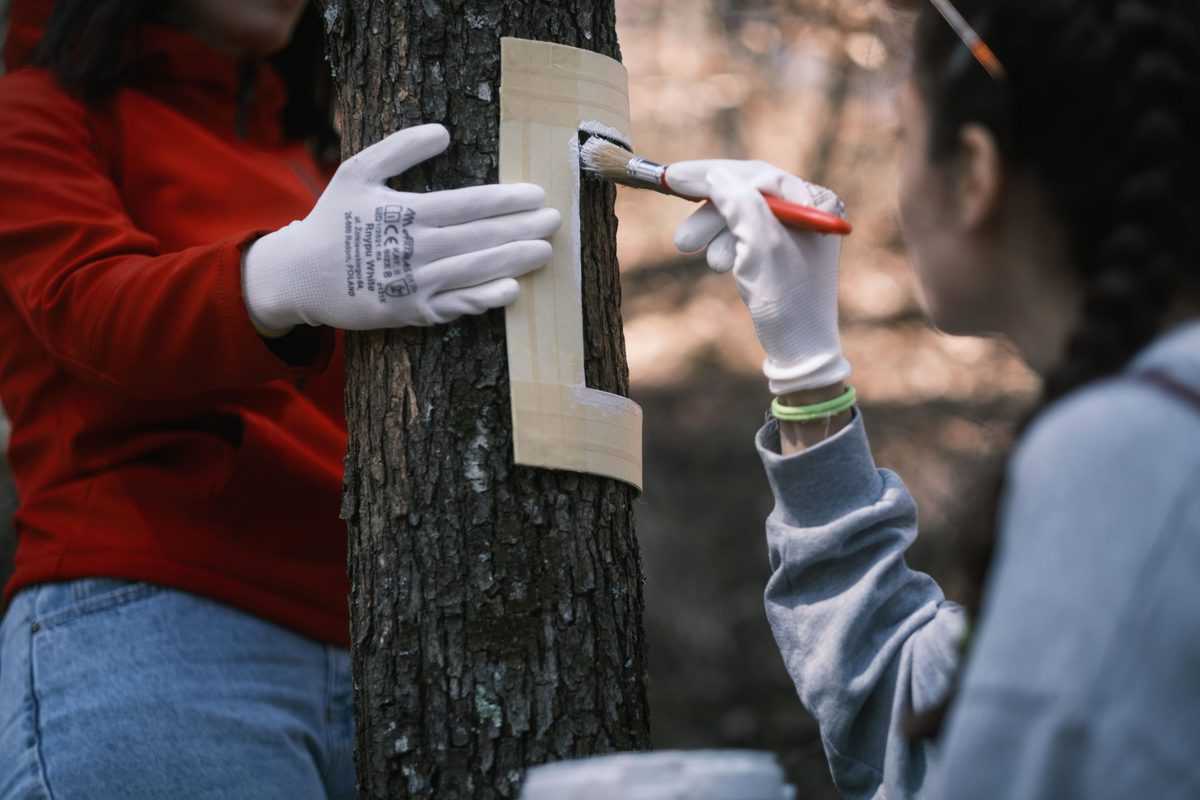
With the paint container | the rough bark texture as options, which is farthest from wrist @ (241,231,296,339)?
the paint container

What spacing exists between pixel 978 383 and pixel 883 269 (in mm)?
614

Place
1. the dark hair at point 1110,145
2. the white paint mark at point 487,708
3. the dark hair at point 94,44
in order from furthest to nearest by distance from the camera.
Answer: the dark hair at point 94,44
the white paint mark at point 487,708
the dark hair at point 1110,145

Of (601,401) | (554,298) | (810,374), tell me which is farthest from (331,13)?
(810,374)

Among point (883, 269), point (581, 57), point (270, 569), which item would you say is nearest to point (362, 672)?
point (270, 569)

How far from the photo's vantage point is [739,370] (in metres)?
6.09

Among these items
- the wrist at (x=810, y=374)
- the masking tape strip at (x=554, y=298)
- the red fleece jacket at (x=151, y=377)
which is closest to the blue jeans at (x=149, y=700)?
the red fleece jacket at (x=151, y=377)

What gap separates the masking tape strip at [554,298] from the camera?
5.20 ft

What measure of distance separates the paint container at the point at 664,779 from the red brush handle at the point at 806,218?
69 centimetres

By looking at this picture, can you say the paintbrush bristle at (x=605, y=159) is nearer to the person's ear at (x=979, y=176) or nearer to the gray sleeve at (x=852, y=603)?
the gray sleeve at (x=852, y=603)

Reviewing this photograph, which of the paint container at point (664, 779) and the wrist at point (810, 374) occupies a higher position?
the wrist at point (810, 374)

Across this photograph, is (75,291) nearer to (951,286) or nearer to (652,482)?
(951,286)

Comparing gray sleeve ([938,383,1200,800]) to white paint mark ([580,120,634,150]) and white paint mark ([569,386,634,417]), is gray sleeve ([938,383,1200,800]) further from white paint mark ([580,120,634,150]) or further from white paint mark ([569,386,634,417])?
white paint mark ([580,120,634,150])

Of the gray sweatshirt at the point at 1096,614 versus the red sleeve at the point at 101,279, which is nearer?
the gray sweatshirt at the point at 1096,614

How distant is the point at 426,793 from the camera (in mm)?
1553
